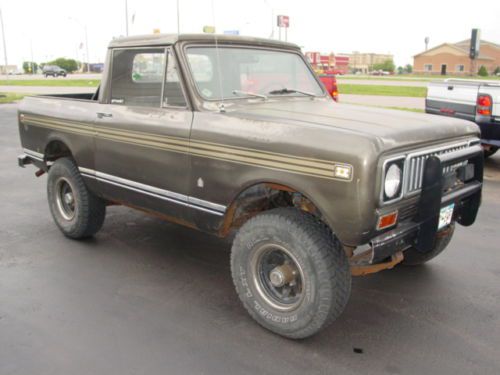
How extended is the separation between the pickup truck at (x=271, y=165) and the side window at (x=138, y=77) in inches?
0.5

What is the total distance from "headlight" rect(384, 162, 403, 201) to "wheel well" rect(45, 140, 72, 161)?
Result: 3371mm

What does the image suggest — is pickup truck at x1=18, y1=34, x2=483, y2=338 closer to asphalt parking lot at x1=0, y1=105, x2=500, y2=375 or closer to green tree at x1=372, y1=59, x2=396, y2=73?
asphalt parking lot at x1=0, y1=105, x2=500, y2=375

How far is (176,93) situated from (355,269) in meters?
1.85

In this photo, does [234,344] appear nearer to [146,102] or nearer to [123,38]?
[146,102]

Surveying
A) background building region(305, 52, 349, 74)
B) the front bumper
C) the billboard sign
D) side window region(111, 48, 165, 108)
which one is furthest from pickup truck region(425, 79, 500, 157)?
the billboard sign

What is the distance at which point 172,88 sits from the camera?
3859 millimetres

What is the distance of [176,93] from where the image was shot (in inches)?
151

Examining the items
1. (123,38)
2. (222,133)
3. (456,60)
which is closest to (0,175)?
(123,38)

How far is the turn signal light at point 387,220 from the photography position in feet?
9.45

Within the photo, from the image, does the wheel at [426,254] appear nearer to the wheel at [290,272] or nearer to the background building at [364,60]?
the wheel at [290,272]

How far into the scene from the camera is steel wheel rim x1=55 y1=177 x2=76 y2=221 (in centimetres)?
508

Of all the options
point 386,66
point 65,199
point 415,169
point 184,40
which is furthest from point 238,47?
point 386,66

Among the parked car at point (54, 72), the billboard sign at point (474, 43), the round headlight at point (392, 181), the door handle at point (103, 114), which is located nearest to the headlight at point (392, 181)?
the round headlight at point (392, 181)

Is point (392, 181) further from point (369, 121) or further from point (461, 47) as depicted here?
point (461, 47)
